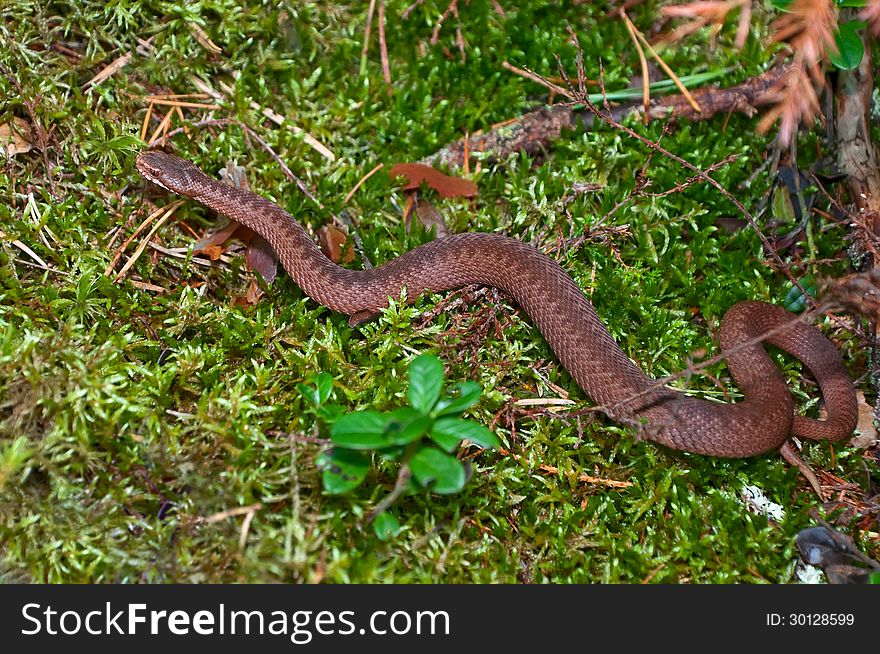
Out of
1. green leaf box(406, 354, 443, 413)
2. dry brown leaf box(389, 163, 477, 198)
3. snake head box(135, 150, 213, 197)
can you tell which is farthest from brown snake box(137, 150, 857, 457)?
green leaf box(406, 354, 443, 413)

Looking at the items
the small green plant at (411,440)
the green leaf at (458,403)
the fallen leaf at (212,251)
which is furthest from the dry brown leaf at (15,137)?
the green leaf at (458,403)

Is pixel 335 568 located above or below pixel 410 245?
below

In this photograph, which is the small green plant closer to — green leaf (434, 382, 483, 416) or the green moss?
green leaf (434, 382, 483, 416)

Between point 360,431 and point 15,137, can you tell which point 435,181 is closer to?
point 360,431

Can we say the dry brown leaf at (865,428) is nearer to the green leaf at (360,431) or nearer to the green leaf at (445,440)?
the green leaf at (445,440)

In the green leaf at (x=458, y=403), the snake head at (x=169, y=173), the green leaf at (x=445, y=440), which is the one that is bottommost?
the green leaf at (x=445, y=440)

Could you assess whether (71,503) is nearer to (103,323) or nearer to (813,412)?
(103,323)

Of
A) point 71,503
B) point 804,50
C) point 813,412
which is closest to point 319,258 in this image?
point 71,503

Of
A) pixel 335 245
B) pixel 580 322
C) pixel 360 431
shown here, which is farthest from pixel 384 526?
pixel 335 245
